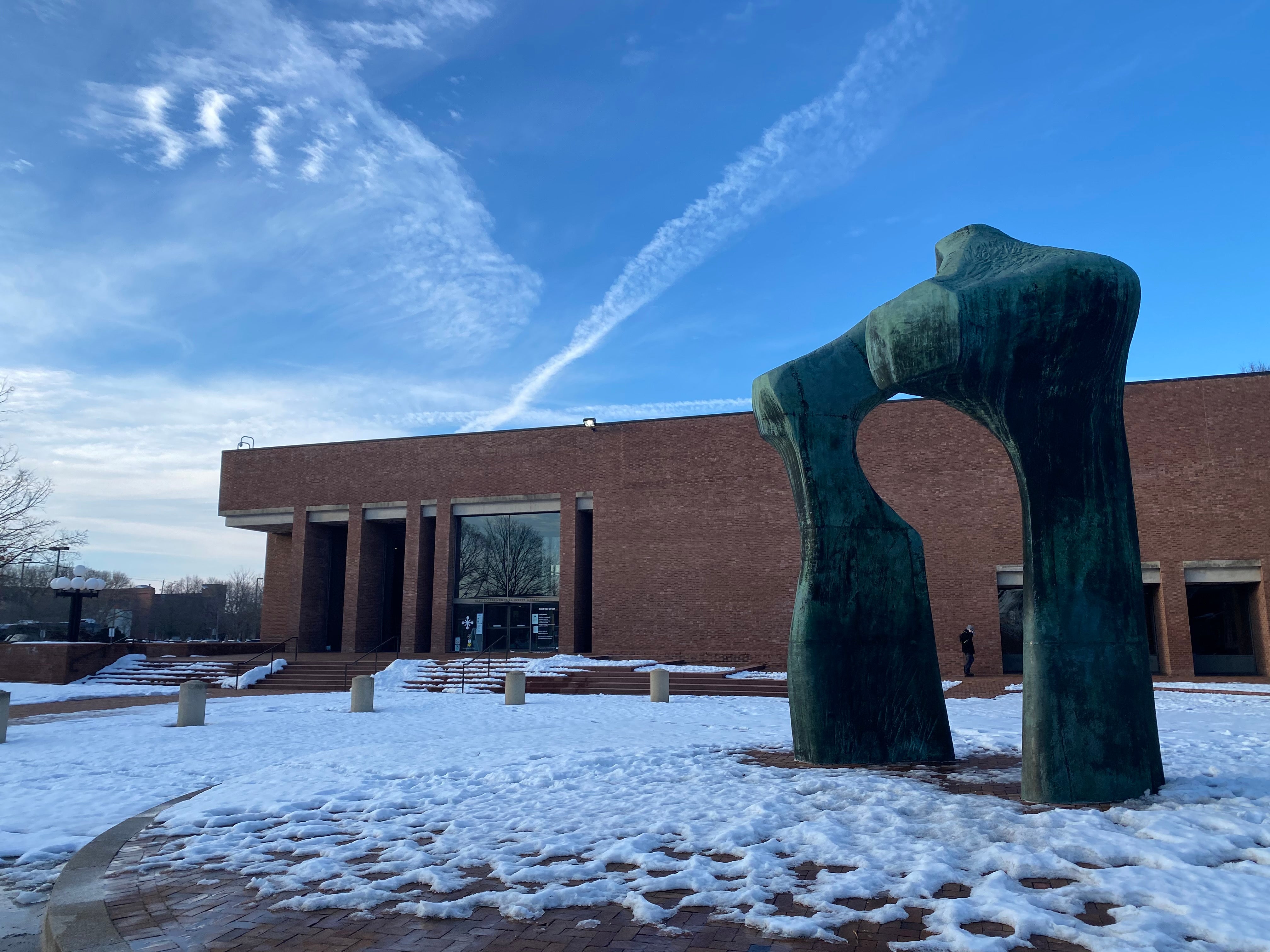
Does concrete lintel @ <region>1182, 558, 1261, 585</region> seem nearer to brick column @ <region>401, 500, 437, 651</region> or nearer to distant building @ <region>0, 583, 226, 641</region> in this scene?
brick column @ <region>401, 500, 437, 651</region>

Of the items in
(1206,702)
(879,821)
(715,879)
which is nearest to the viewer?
(715,879)

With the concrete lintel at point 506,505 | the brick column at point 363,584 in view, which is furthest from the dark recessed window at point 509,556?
the brick column at point 363,584

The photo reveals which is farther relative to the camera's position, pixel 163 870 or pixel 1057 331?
pixel 1057 331

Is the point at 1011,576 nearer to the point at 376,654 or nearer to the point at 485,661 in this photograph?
the point at 485,661

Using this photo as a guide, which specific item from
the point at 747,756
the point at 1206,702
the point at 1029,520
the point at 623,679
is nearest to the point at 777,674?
the point at 623,679

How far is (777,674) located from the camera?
2372 centimetres

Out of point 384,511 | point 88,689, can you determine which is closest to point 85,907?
point 88,689

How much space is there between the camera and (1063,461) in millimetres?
6840

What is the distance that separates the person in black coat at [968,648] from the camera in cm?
2341

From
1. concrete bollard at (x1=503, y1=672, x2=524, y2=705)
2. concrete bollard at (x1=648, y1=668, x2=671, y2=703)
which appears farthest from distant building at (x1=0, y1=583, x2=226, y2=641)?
concrete bollard at (x1=648, y1=668, x2=671, y2=703)

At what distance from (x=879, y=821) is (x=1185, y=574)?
24002 millimetres

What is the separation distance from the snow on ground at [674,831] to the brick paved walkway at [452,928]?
3.7 inches

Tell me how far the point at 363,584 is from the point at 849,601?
90.0 ft

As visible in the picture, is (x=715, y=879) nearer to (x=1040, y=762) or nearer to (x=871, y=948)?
(x=871, y=948)
